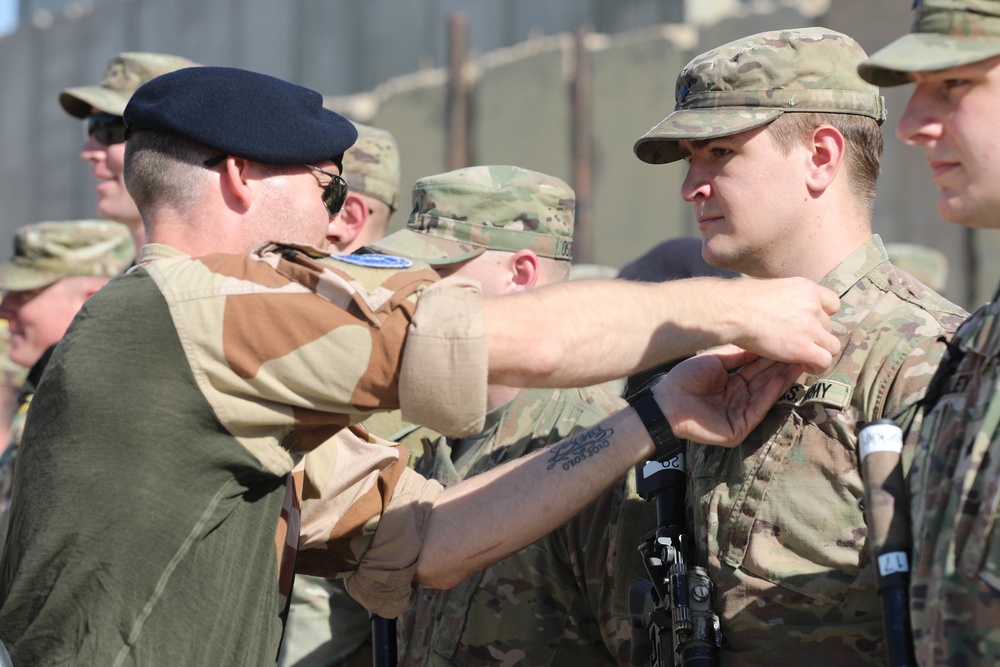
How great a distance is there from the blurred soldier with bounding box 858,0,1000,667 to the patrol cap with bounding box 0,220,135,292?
5.04m

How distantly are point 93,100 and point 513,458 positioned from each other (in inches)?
118

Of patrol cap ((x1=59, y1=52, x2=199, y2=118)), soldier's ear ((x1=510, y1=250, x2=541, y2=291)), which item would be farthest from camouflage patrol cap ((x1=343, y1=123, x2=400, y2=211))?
soldier's ear ((x1=510, y1=250, x2=541, y2=291))

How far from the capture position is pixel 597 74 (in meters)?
13.2

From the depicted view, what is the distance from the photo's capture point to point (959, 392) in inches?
95.7

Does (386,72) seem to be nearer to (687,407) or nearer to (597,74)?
(597,74)

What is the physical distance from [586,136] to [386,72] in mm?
8975

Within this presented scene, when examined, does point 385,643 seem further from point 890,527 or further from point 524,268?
point 890,527

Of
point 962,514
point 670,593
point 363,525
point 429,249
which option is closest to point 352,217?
point 429,249

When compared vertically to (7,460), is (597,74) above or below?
above

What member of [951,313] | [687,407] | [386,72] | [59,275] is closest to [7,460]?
[59,275]

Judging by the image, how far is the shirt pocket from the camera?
2.93m

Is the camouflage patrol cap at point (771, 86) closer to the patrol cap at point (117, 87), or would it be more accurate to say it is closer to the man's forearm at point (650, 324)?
the man's forearm at point (650, 324)

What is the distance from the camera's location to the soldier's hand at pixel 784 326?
2.90 metres

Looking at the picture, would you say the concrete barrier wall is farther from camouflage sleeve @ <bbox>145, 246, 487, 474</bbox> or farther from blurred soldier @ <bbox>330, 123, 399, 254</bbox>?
camouflage sleeve @ <bbox>145, 246, 487, 474</bbox>
